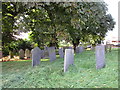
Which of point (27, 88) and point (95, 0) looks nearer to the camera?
point (27, 88)

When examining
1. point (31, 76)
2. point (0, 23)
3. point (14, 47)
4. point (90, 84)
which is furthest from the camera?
point (14, 47)

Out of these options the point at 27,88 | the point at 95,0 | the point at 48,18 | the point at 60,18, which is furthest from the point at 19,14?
the point at 27,88

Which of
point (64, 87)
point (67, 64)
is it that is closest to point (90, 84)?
point (64, 87)

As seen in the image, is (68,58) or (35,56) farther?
(35,56)

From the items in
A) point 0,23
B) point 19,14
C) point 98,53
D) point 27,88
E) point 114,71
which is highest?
point 19,14

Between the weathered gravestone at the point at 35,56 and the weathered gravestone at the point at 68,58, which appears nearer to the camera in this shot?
the weathered gravestone at the point at 68,58

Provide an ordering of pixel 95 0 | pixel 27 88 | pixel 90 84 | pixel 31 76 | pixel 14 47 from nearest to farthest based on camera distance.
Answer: pixel 90 84 < pixel 27 88 < pixel 31 76 < pixel 95 0 < pixel 14 47

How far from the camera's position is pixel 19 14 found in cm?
844

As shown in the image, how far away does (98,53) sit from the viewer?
5.20 meters

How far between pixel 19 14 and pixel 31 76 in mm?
4540

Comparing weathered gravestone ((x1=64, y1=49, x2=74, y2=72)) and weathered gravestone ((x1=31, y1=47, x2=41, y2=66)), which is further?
weathered gravestone ((x1=31, y1=47, x2=41, y2=66))

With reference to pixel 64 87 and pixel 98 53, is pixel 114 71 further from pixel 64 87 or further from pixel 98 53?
pixel 64 87

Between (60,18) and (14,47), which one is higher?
(60,18)

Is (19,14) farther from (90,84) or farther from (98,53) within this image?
(90,84)
